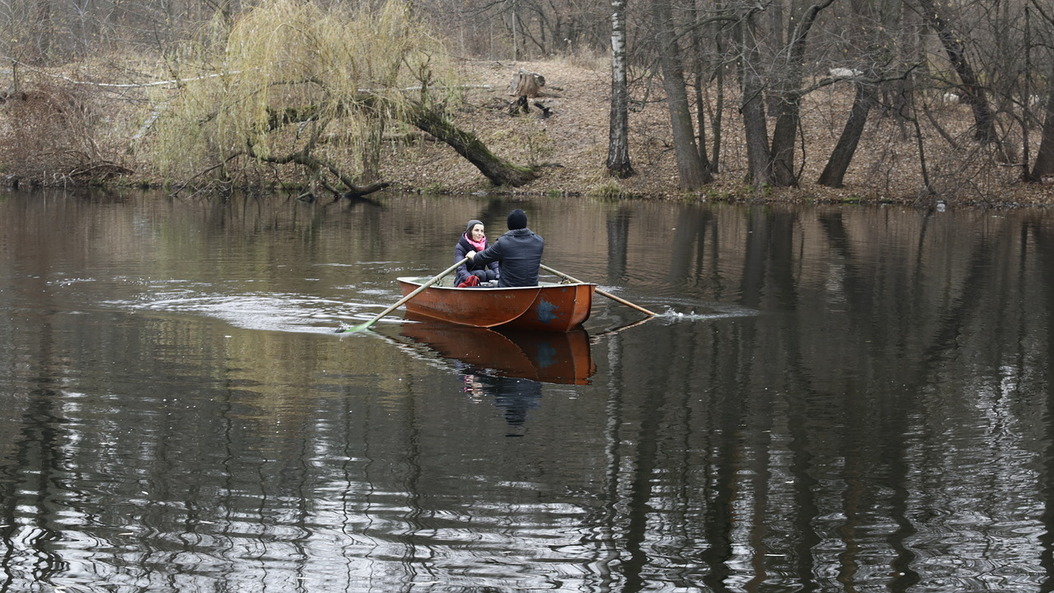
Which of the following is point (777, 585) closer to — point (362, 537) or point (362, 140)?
point (362, 537)

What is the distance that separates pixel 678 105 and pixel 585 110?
865 cm

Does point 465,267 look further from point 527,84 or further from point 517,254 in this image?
point 527,84

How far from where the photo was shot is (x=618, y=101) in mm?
32062

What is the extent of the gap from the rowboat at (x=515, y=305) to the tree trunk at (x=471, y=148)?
17631 mm

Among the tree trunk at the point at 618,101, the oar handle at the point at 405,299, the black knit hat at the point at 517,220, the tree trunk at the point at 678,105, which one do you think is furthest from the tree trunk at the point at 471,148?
the black knit hat at the point at 517,220

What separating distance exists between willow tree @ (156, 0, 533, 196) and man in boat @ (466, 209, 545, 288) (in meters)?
17.1

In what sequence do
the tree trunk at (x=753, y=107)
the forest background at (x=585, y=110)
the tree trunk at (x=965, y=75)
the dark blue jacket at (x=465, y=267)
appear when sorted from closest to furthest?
the dark blue jacket at (x=465, y=267)
the tree trunk at (x=965, y=75)
the tree trunk at (x=753, y=107)
the forest background at (x=585, y=110)

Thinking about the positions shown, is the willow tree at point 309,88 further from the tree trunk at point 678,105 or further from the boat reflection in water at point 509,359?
the boat reflection in water at point 509,359

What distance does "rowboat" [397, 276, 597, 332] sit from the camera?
12.0 meters

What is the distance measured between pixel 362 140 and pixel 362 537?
2406 centimetres

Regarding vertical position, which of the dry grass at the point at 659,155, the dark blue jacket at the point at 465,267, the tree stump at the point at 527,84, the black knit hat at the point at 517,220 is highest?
the tree stump at the point at 527,84

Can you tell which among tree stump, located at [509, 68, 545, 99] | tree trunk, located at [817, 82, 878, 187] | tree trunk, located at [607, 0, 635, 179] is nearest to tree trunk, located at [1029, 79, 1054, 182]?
tree trunk, located at [817, 82, 878, 187]

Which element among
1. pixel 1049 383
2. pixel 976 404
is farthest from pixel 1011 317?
pixel 976 404

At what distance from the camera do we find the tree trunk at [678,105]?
1163 inches
